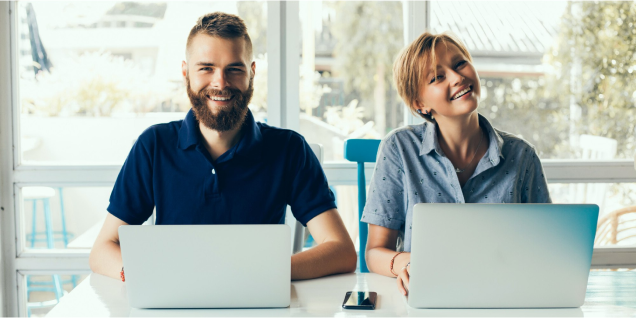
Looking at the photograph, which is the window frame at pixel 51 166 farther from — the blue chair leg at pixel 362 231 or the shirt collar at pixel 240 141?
the shirt collar at pixel 240 141

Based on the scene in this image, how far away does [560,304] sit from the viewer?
1.01 m

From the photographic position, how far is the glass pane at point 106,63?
7.39 ft

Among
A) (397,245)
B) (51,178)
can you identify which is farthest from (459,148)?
(51,178)

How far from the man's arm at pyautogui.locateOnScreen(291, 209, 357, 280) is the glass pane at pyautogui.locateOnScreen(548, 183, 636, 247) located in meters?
1.33

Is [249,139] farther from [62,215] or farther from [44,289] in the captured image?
[44,289]

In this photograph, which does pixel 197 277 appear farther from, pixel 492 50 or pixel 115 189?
pixel 492 50

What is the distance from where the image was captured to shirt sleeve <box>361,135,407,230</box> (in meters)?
1.55

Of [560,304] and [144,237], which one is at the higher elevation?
[144,237]

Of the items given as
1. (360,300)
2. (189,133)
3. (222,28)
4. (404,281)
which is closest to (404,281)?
(404,281)

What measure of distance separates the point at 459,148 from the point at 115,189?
0.98 meters

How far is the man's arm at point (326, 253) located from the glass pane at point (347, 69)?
0.84m

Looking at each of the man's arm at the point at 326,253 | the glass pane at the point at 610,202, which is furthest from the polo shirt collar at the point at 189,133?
the glass pane at the point at 610,202

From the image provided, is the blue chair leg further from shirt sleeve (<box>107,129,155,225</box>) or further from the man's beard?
shirt sleeve (<box>107,129,155,225</box>)

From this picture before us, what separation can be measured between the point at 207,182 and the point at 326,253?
401 millimetres
